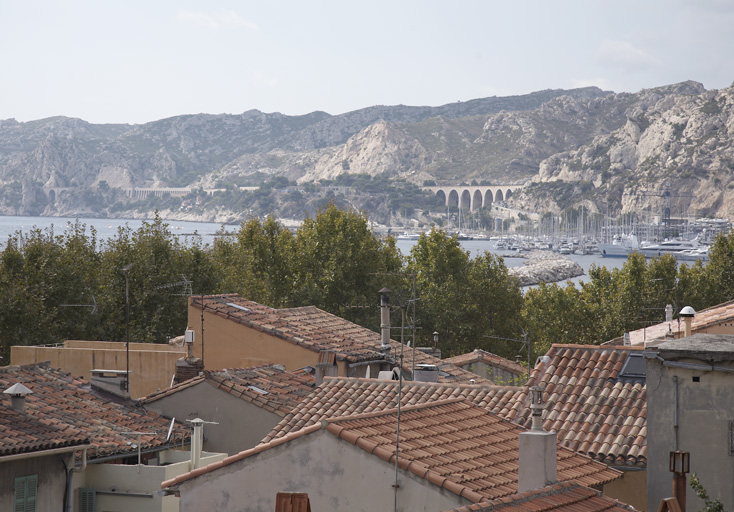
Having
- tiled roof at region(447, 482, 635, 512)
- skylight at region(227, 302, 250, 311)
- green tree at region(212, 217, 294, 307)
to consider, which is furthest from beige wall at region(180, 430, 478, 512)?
green tree at region(212, 217, 294, 307)

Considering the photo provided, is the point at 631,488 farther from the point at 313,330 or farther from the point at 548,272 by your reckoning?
the point at 548,272

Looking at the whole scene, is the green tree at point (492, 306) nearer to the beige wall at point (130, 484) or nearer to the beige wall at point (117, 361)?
the beige wall at point (117, 361)

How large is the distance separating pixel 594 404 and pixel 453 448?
3.98m

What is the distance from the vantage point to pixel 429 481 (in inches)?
328

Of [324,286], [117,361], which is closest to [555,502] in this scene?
[117,361]

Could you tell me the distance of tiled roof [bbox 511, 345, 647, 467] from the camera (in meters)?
11.9

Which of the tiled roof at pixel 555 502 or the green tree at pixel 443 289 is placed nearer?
the tiled roof at pixel 555 502

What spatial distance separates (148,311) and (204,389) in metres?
25.0

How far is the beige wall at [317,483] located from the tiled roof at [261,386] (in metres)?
5.80

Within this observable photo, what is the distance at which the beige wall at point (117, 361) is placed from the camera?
2086cm

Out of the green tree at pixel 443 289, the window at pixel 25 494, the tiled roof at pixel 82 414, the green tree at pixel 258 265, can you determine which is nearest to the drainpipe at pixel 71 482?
the tiled roof at pixel 82 414

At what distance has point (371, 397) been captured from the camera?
42.1 feet

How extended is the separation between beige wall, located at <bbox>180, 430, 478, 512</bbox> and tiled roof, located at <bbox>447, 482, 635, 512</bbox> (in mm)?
412

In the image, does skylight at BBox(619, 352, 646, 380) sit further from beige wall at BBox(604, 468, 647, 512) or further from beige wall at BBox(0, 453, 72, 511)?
beige wall at BBox(0, 453, 72, 511)
